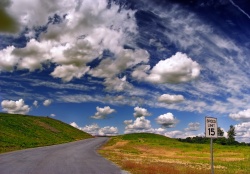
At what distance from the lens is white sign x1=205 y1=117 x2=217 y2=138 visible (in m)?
14.0

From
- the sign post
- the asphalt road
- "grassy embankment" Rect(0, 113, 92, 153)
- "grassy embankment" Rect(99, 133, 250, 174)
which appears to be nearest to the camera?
the sign post

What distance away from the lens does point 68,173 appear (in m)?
20.0

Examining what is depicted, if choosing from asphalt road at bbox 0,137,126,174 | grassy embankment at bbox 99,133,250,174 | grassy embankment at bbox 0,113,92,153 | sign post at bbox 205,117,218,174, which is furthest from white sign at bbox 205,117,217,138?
grassy embankment at bbox 0,113,92,153

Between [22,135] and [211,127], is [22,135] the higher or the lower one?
the higher one

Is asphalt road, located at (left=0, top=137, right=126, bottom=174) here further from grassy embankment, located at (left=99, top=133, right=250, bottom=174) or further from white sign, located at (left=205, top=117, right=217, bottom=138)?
white sign, located at (left=205, top=117, right=217, bottom=138)

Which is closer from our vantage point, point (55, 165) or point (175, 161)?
point (55, 165)

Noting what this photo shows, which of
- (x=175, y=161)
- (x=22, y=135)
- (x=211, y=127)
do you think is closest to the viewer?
(x=211, y=127)

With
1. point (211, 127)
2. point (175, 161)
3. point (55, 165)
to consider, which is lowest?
point (55, 165)

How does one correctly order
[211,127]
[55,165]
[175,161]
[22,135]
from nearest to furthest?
[211,127] < [55,165] < [175,161] < [22,135]

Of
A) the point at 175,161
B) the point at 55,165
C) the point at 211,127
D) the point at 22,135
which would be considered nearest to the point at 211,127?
the point at 211,127

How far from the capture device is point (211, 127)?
1424cm

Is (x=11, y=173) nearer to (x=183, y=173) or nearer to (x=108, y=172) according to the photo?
(x=108, y=172)

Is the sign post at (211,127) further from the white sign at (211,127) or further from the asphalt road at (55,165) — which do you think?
the asphalt road at (55,165)

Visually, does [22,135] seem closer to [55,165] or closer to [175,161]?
[175,161]
